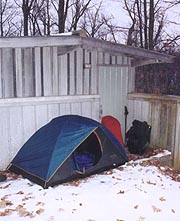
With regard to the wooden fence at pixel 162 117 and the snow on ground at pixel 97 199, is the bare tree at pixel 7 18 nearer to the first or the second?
the wooden fence at pixel 162 117

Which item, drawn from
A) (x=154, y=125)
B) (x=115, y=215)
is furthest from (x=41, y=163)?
(x=154, y=125)

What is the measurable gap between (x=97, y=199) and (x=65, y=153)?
0.91 m

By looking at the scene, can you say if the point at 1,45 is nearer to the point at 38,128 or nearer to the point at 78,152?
the point at 38,128

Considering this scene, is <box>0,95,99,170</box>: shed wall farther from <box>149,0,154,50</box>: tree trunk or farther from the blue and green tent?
<box>149,0,154,50</box>: tree trunk

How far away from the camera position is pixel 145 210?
11.8ft

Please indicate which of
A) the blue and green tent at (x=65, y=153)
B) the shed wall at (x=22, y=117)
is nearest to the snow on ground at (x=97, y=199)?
the blue and green tent at (x=65, y=153)

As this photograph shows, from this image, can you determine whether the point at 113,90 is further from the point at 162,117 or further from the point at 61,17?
the point at 61,17

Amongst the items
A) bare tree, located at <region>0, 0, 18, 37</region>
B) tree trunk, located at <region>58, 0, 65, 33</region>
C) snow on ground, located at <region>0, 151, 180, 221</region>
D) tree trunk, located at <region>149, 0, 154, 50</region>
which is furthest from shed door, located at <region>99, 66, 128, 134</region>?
bare tree, located at <region>0, 0, 18, 37</region>

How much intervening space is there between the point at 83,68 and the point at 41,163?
93.0 inches

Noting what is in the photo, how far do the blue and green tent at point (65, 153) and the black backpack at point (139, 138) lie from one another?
2.97 ft

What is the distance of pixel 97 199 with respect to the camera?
12.6 feet

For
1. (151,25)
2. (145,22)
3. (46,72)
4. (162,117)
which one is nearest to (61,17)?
(145,22)

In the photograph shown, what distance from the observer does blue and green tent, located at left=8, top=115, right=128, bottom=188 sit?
431 cm

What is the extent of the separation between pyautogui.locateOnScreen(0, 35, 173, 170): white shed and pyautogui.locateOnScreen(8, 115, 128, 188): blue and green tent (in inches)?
13.7
